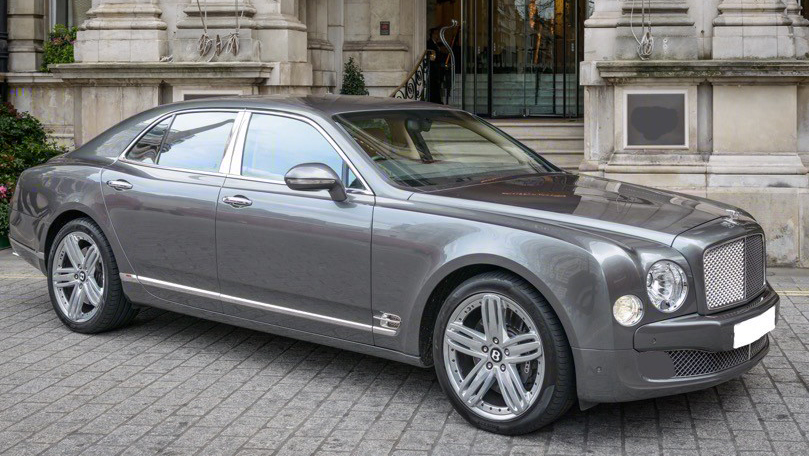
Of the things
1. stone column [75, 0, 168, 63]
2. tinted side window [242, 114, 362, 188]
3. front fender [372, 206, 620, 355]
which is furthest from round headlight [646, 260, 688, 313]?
stone column [75, 0, 168, 63]

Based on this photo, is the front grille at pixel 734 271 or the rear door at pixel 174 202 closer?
the front grille at pixel 734 271

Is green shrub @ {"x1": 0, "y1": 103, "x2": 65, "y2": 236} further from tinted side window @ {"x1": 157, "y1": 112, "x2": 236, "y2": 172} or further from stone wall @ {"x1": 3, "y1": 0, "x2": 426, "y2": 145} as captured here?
tinted side window @ {"x1": 157, "y1": 112, "x2": 236, "y2": 172}

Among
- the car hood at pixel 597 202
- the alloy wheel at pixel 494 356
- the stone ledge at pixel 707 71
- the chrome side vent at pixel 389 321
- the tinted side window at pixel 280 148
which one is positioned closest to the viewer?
the alloy wheel at pixel 494 356

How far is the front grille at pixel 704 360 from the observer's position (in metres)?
5.28

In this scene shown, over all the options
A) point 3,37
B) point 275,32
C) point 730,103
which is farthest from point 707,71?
point 3,37

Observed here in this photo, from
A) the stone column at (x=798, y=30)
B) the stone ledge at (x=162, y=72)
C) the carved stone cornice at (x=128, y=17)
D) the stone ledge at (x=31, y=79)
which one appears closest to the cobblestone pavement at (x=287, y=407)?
the stone column at (x=798, y=30)

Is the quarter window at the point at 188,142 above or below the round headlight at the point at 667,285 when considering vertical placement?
above

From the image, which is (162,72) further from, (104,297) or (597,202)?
(597,202)

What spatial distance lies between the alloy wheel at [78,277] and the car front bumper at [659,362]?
11.9 ft

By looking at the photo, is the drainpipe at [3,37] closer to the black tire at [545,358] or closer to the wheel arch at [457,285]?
the wheel arch at [457,285]

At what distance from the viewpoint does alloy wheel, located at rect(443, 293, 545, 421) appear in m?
5.37

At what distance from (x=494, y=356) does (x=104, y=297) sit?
3.08 m

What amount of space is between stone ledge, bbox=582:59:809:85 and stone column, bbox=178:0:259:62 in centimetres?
409

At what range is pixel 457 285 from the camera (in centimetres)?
571
